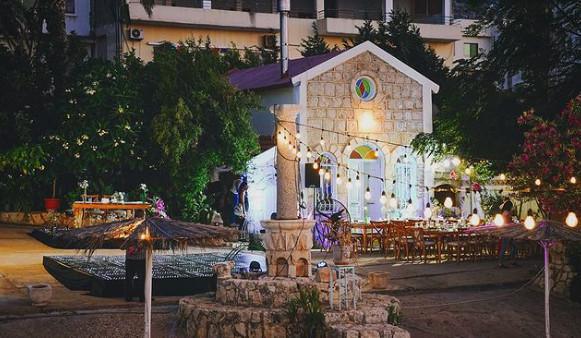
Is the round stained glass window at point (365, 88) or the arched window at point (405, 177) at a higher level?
the round stained glass window at point (365, 88)

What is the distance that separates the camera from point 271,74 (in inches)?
1192

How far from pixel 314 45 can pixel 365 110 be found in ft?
46.4

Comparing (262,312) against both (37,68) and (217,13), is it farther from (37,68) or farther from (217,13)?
(217,13)

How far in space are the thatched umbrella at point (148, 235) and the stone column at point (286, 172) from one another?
1972 millimetres

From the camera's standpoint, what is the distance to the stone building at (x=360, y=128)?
2658cm

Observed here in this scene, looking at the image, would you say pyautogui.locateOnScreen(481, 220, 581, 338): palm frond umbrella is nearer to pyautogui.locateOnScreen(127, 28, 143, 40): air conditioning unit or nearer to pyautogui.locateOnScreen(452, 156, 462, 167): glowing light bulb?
pyautogui.locateOnScreen(452, 156, 462, 167): glowing light bulb

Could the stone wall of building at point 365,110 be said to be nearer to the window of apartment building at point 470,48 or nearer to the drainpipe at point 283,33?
the drainpipe at point 283,33

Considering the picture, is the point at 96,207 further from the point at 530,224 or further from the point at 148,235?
the point at 530,224

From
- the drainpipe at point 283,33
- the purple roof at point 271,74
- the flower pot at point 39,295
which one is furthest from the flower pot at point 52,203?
the flower pot at point 39,295

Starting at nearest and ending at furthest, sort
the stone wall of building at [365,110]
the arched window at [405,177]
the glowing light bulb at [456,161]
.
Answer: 1. the glowing light bulb at [456,161]
2. the stone wall of building at [365,110]
3. the arched window at [405,177]

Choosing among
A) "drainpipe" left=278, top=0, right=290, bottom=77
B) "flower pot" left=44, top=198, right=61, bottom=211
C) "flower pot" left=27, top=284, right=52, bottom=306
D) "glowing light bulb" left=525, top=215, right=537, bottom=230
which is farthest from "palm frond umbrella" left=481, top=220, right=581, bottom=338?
"flower pot" left=44, top=198, right=61, bottom=211

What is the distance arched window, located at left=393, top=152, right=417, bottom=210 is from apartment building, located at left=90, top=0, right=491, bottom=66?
12883 mm

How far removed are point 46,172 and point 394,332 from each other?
53.7 ft

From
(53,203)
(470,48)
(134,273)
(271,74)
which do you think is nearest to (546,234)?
(134,273)
